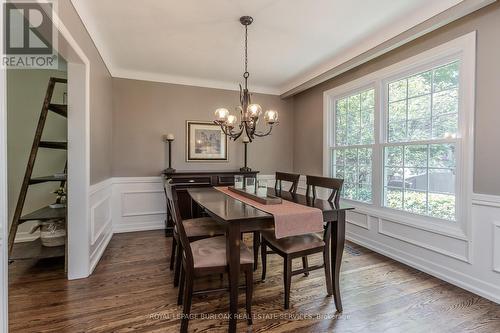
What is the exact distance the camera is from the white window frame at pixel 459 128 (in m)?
2.33

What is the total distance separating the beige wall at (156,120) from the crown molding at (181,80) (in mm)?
67

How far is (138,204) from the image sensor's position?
4195 mm

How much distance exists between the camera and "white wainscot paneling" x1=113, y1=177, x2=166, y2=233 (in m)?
4.08

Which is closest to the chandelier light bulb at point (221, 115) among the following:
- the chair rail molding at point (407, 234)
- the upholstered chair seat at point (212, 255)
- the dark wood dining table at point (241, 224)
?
the dark wood dining table at point (241, 224)

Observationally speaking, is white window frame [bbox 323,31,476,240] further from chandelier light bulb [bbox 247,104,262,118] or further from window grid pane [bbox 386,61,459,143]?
chandelier light bulb [bbox 247,104,262,118]

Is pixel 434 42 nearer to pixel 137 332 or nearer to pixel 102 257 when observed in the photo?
pixel 137 332

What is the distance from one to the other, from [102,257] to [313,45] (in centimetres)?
361

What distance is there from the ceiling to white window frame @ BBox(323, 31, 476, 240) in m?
0.38

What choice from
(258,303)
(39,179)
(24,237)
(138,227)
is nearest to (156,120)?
(138,227)

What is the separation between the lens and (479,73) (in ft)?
7.43

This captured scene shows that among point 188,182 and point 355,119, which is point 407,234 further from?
point 188,182

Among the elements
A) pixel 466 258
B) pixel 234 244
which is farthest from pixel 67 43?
pixel 466 258

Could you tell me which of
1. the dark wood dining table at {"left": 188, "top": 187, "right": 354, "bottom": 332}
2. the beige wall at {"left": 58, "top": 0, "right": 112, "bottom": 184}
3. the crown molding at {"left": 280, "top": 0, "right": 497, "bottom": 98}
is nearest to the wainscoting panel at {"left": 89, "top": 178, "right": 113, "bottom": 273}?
the beige wall at {"left": 58, "top": 0, "right": 112, "bottom": 184}

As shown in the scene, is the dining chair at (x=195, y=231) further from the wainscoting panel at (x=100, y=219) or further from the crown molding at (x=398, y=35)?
the crown molding at (x=398, y=35)
